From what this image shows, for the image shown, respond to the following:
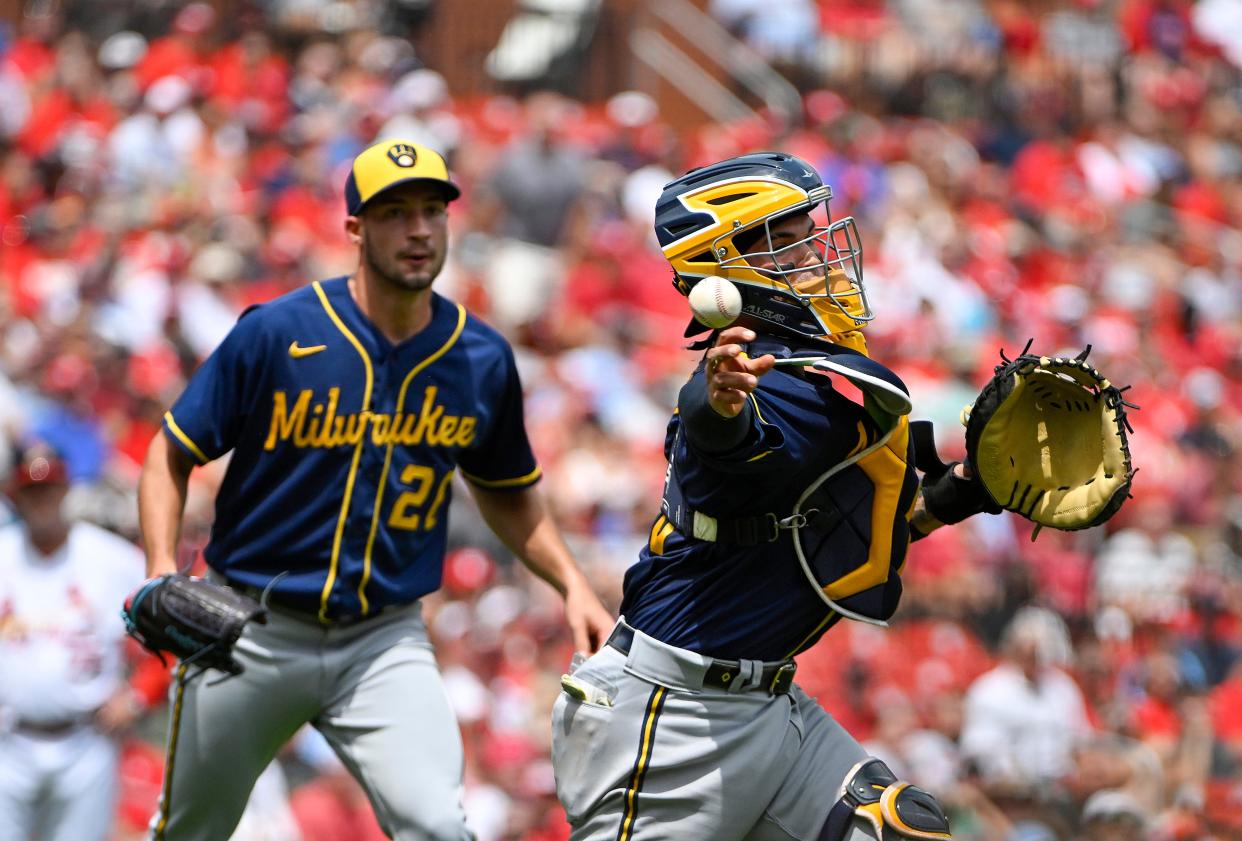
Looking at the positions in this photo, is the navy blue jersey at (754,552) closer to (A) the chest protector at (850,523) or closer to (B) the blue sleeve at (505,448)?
(A) the chest protector at (850,523)

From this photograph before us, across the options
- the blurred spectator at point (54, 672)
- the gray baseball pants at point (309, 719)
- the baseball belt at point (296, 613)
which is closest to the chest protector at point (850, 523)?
the gray baseball pants at point (309, 719)

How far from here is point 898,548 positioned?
4.22 metres

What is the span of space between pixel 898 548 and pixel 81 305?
840 centimetres

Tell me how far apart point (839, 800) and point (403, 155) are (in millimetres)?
2395

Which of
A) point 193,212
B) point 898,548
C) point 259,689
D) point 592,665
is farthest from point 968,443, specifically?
point 193,212

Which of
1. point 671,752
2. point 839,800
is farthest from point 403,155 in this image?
point 839,800

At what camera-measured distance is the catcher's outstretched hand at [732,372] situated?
12.0 ft

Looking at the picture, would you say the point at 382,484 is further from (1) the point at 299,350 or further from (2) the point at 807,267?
(2) the point at 807,267

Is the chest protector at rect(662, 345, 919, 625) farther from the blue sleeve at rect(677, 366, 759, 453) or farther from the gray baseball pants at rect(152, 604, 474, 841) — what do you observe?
the gray baseball pants at rect(152, 604, 474, 841)

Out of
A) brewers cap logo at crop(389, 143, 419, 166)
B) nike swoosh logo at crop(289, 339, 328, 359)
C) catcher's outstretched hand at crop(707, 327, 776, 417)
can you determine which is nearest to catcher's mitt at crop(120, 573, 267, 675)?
nike swoosh logo at crop(289, 339, 328, 359)

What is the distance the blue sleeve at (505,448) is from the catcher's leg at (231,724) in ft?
2.51

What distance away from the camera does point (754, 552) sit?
4.16 metres

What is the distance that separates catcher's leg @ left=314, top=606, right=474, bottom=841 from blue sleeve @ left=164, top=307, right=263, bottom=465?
68 cm

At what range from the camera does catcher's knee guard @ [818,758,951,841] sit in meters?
4.00
